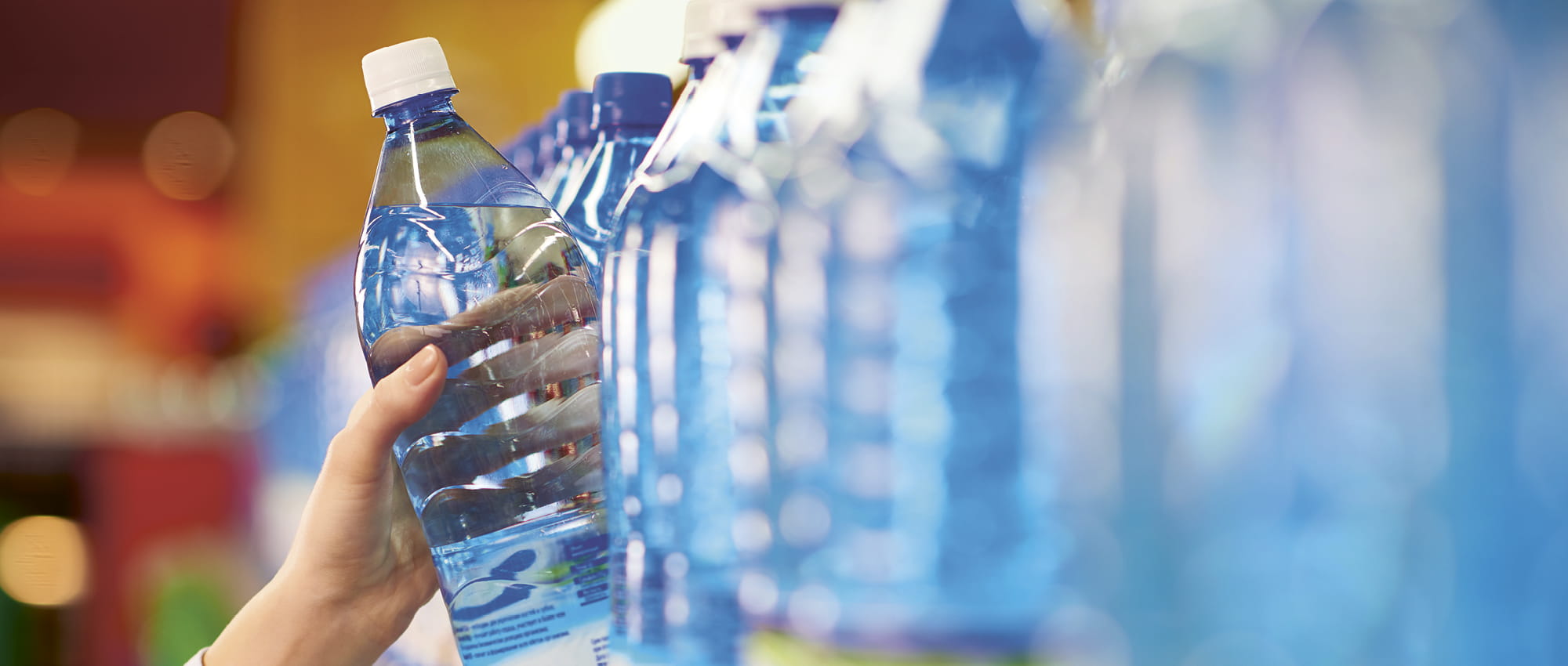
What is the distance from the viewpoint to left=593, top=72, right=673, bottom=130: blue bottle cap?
0.87m

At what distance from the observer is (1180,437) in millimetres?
381

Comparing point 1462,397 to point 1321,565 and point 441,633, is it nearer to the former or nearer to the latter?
point 1321,565

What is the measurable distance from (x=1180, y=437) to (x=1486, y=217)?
0.10m

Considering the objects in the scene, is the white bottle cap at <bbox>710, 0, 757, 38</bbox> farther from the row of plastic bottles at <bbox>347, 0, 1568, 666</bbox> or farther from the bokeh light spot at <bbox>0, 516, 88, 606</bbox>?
the bokeh light spot at <bbox>0, 516, 88, 606</bbox>


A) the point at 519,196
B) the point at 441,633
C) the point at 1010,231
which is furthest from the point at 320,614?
the point at 1010,231

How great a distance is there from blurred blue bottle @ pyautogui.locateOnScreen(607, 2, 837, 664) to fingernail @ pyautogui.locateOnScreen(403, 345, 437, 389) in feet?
0.45

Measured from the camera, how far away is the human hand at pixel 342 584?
0.90 metres

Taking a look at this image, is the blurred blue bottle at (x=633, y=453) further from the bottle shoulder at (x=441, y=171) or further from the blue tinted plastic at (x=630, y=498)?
the bottle shoulder at (x=441, y=171)

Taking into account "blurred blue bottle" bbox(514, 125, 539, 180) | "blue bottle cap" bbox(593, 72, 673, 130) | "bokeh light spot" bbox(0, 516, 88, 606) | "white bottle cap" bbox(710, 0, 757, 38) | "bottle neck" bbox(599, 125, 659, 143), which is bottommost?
"white bottle cap" bbox(710, 0, 757, 38)

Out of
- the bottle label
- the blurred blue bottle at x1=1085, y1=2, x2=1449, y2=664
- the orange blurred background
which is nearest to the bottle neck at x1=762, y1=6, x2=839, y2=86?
the blurred blue bottle at x1=1085, y1=2, x2=1449, y2=664

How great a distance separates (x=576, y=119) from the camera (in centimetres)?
99

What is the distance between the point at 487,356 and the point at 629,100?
205 mm

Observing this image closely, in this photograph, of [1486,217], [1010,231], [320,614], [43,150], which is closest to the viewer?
[1486,217]

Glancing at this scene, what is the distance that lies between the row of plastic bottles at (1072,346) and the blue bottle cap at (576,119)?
9.7 inches
